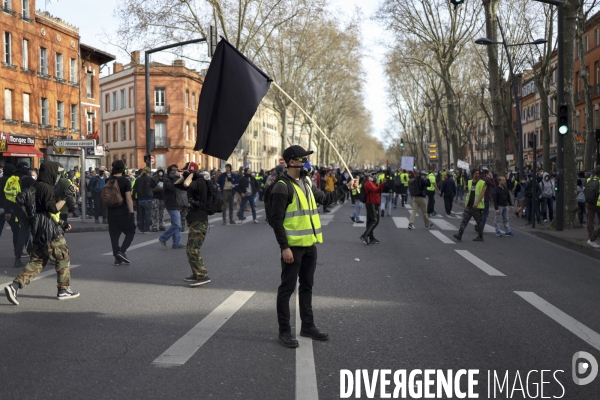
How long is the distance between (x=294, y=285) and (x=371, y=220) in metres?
9.29

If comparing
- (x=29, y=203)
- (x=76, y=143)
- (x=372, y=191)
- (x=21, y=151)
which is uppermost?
(x=21, y=151)

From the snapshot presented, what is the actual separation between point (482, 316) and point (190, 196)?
4.51 m

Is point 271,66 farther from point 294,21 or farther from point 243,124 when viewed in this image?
Answer: point 243,124

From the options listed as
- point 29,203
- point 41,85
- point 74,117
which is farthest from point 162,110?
point 29,203

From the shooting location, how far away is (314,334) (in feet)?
20.3

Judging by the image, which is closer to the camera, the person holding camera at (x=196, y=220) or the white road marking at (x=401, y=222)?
the person holding camera at (x=196, y=220)

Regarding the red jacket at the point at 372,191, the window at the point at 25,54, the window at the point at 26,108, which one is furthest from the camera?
the window at the point at 26,108

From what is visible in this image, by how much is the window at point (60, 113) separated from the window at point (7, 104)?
183 inches

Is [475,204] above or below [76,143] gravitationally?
below

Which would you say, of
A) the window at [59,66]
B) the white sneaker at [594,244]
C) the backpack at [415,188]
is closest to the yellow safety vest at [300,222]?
the white sneaker at [594,244]

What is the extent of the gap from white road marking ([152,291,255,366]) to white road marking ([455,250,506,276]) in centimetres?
421

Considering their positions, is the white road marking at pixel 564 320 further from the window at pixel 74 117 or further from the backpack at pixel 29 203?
the window at pixel 74 117

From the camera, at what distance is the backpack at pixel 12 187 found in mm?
11236

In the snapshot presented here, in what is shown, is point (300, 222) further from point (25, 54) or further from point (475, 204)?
point (25, 54)
